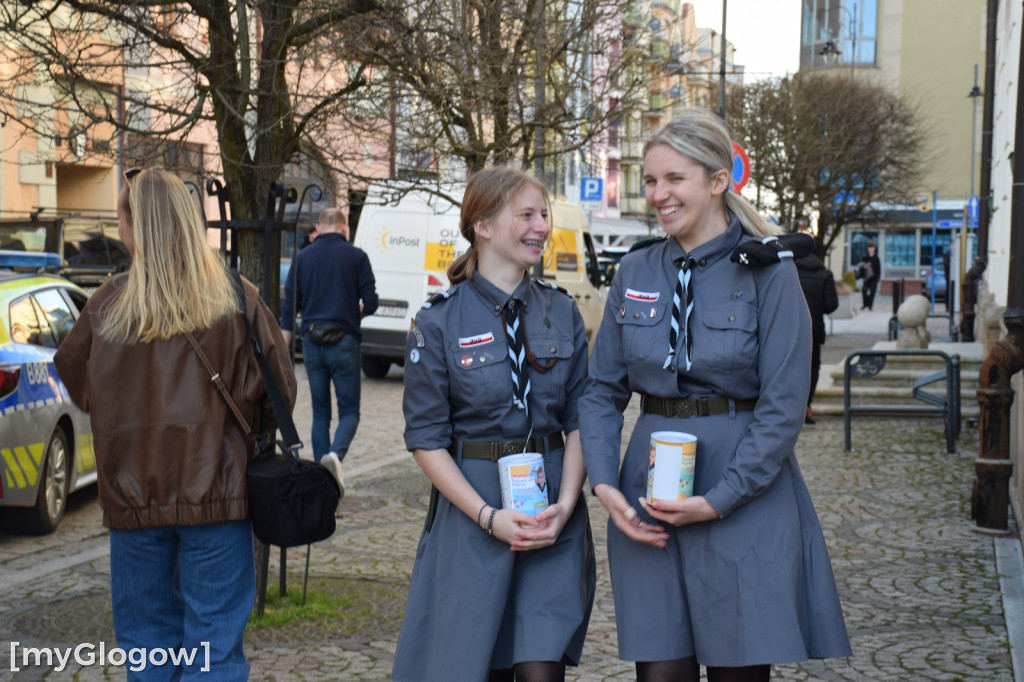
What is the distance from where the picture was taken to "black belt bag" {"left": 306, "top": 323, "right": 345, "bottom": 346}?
31.1 feet

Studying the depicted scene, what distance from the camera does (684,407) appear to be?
3.22 metres

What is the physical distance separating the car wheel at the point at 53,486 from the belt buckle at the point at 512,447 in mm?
5042

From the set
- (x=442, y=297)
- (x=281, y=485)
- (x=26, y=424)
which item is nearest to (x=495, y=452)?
(x=442, y=297)

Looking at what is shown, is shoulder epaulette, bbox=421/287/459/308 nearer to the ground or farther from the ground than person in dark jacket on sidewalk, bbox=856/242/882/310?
farther from the ground

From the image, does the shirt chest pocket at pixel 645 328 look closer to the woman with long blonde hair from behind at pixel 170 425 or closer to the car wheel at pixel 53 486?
the woman with long blonde hair from behind at pixel 170 425

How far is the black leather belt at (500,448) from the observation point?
11.1 ft

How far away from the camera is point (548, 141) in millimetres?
13625

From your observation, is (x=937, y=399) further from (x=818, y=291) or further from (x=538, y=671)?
(x=538, y=671)

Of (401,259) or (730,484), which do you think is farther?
(401,259)

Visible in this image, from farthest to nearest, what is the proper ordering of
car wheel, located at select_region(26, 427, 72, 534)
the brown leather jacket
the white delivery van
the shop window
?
Answer: 1. the shop window
2. the white delivery van
3. car wheel, located at select_region(26, 427, 72, 534)
4. the brown leather jacket

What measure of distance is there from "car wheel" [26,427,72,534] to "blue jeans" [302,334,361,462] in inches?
79.0

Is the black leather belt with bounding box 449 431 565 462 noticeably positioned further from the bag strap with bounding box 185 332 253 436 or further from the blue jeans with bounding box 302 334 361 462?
the blue jeans with bounding box 302 334 361 462

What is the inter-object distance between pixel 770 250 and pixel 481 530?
1.08m

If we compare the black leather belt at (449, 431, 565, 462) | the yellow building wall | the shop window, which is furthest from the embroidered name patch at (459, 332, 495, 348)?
the yellow building wall
